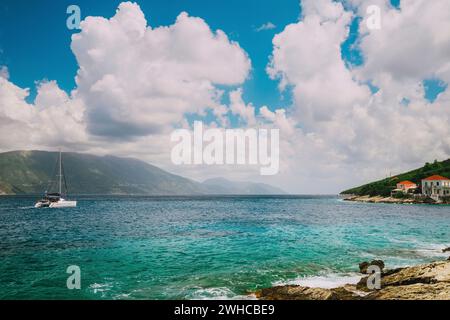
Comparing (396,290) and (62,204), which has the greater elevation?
(396,290)

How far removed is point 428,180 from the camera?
15975cm

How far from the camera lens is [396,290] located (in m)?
16.4

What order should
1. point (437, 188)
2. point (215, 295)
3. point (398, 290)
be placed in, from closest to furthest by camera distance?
point (398, 290), point (215, 295), point (437, 188)

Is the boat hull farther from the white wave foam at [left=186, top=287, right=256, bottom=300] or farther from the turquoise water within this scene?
the white wave foam at [left=186, top=287, right=256, bottom=300]

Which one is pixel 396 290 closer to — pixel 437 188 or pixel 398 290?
pixel 398 290

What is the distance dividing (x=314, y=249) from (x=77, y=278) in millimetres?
27607

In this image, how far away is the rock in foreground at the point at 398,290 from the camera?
1549 centimetres

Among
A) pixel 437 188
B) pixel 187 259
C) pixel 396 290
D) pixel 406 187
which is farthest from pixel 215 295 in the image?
pixel 406 187

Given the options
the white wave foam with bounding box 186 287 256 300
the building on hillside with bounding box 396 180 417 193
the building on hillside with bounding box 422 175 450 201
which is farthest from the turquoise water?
the building on hillside with bounding box 396 180 417 193

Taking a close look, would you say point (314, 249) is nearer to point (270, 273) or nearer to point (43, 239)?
point (270, 273)

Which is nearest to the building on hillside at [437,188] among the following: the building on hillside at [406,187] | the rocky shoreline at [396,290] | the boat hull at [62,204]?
the building on hillside at [406,187]

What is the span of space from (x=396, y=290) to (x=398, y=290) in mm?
118
